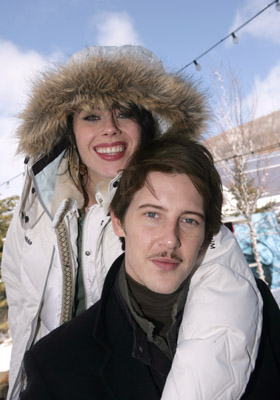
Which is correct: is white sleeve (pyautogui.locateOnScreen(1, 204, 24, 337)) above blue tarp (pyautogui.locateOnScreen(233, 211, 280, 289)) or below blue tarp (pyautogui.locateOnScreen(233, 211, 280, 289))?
above

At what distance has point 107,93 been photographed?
1.91 m

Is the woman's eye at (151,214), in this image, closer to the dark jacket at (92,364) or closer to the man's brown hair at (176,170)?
the man's brown hair at (176,170)

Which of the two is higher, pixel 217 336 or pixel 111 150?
pixel 111 150

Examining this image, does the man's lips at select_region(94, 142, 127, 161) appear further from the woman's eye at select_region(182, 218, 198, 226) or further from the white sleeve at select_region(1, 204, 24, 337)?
the white sleeve at select_region(1, 204, 24, 337)

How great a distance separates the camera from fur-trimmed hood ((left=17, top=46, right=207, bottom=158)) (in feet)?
6.28

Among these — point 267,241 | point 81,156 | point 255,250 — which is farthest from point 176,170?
point 267,241

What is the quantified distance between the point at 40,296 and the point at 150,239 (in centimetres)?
88

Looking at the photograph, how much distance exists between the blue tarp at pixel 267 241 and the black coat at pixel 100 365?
10370 millimetres

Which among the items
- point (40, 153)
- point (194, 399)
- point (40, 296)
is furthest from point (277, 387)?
point (40, 153)

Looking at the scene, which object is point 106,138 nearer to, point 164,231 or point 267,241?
point 164,231

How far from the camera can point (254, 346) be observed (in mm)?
1312

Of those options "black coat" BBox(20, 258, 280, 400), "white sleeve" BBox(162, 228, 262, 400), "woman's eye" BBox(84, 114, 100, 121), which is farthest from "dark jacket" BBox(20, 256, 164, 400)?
"woman's eye" BBox(84, 114, 100, 121)

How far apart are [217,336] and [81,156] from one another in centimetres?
128

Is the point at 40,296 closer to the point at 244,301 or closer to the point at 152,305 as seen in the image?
the point at 152,305
